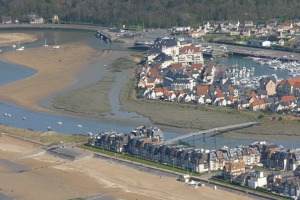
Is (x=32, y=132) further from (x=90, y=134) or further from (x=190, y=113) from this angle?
(x=190, y=113)

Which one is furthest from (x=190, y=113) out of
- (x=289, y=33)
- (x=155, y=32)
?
(x=155, y=32)

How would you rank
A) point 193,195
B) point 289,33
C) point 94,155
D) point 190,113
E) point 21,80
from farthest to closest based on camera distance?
point 289,33
point 21,80
point 190,113
point 94,155
point 193,195

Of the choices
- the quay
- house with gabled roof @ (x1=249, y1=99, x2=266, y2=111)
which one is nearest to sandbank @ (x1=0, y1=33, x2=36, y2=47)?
the quay

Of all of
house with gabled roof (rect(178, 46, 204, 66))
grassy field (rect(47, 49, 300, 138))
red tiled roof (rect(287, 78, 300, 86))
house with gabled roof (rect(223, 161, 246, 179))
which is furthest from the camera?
house with gabled roof (rect(178, 46, 204, 66))

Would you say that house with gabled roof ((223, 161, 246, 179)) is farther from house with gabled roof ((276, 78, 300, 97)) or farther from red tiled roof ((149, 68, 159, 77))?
red tiled roof ((149, 68, 159, 77))

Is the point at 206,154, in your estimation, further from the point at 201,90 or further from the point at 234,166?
the point at 201,90

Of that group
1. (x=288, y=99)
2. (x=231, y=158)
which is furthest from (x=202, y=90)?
(x=231, y=158)
